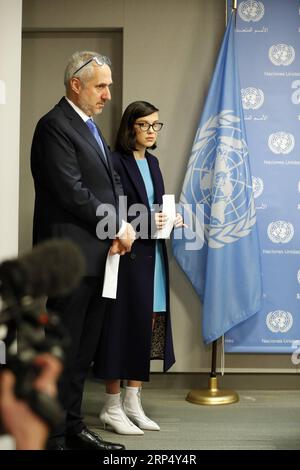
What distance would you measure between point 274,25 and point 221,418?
7.44ft

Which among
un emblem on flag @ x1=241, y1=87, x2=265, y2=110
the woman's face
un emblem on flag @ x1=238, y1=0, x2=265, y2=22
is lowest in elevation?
the woman's face

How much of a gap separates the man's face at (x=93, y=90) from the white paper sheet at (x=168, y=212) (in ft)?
2.17

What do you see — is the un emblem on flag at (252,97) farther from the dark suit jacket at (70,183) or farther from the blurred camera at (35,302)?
the blurred camera at (35,302)

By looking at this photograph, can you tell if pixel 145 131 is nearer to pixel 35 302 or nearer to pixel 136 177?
pixel 136 177

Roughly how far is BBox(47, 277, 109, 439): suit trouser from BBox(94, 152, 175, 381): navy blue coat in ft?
1.63

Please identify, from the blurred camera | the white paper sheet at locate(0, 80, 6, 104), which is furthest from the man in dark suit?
the blurred camera

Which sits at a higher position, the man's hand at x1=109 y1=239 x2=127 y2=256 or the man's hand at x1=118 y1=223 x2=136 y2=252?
the man's hand at x1=118 y1=223 x2=136 y2=252

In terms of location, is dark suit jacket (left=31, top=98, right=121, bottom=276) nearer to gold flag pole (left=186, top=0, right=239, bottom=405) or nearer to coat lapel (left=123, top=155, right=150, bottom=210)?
coat lapel (left=123, top=155, right=150, bottom=210)

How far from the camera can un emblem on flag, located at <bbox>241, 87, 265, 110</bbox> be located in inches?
161

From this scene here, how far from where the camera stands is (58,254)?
805 mm

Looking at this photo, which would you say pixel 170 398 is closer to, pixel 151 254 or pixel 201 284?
pixel 201 284

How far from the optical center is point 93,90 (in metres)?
2.74

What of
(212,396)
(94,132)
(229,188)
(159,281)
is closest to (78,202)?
(94,132)
